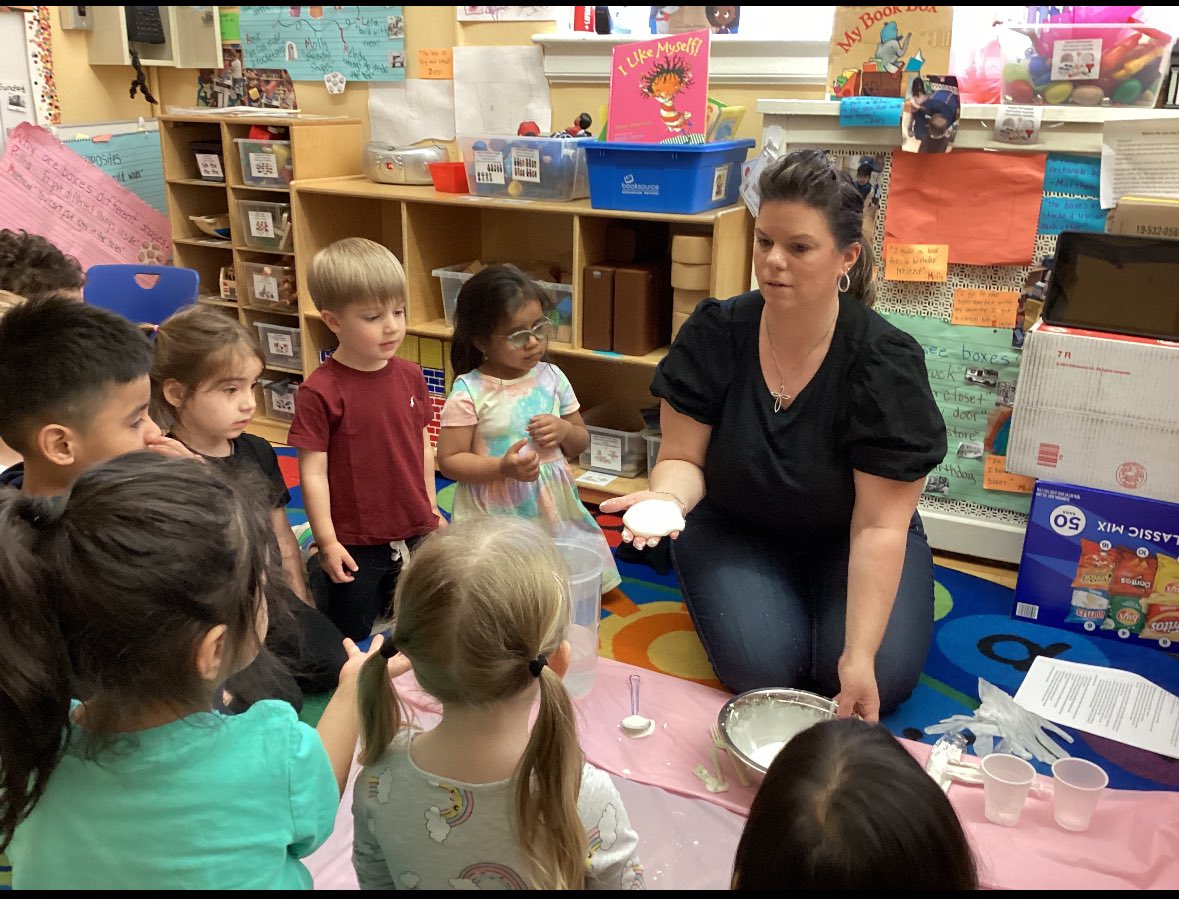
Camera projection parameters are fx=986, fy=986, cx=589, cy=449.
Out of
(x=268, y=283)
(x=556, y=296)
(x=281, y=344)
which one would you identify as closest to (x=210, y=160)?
(x=268, y=283)

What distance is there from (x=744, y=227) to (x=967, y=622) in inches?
44.8

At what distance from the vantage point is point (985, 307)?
7.73 ft

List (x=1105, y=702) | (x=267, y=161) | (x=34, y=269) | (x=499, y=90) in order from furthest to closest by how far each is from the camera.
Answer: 1. (x=267, y=161)
2. (x=499, y=90)
3. (x=34, y=269)
4. (x=1105, y=702)

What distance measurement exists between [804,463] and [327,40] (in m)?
2.33

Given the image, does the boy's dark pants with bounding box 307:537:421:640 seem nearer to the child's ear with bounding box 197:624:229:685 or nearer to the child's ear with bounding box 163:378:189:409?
the child's ear with bounding box 163:378:189:409

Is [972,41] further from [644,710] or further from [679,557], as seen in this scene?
[644,710]

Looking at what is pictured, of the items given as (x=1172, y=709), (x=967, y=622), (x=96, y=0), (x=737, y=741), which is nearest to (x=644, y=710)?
(x=737, y=741)

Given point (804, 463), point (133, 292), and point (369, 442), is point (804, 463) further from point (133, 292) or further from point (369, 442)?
point (133, 292)

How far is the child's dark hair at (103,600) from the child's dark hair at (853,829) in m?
0.51

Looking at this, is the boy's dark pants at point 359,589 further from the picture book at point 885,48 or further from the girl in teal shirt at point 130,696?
the picture book at point 885,48

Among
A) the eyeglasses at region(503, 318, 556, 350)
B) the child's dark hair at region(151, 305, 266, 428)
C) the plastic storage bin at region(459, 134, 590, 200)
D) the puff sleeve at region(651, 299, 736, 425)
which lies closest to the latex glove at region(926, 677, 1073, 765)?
the puff sleeve at region(651, 299, 736, 425)

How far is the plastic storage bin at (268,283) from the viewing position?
322 centimetres

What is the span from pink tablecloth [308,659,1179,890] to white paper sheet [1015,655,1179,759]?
0.19 m

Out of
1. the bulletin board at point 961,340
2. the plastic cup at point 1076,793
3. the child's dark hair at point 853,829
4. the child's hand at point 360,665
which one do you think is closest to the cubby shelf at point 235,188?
the bulletin board at point 961,340
